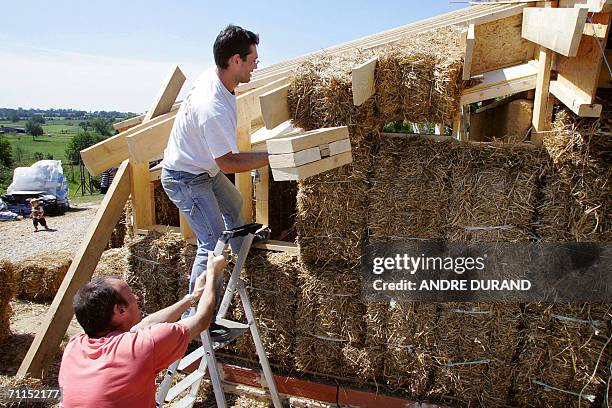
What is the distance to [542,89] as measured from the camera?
3.32m

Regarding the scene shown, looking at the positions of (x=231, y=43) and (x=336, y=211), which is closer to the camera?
(x=231, y=43)

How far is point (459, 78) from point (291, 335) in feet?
8.77

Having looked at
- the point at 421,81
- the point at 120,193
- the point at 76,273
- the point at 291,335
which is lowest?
the point at 291,335

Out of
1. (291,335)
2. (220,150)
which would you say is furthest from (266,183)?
(291,335)

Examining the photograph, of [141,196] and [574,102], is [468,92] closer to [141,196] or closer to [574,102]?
[574,102]

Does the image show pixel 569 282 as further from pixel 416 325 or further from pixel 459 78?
pixel 459 78

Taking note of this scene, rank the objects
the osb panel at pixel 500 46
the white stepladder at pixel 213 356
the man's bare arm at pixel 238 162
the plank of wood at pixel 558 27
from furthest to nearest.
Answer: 1. the osb panel at pixel 500 46
2. the white stepladder at pixel 213 356
3. the man's bare arm at pixel 238 162
4. the plank of wood at pixel 558 27

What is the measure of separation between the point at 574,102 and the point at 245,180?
2.72 metres

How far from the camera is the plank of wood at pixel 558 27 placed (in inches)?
95.3

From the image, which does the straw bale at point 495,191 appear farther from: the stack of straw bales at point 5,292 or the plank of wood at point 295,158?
the stack of straw bales at point 5,292

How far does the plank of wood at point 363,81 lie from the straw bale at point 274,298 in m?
1.62

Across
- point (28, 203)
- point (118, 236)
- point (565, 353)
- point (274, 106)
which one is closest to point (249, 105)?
point (274, 106)

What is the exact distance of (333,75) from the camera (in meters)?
3.49

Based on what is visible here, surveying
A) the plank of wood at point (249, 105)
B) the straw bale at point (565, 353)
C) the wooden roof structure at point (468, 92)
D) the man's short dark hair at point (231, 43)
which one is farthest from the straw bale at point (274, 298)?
the straw bale at point (565, 353)
